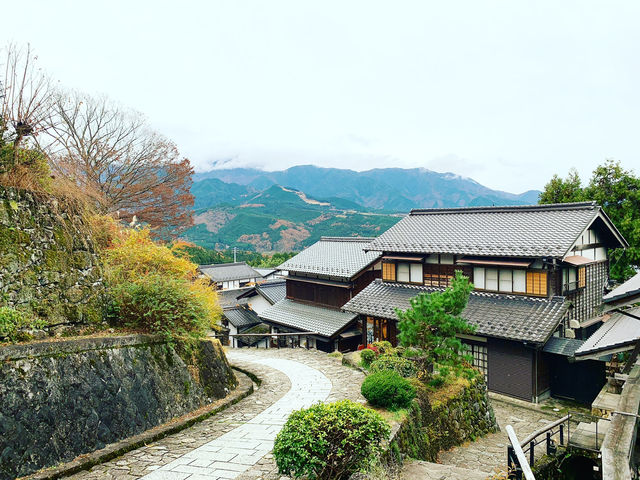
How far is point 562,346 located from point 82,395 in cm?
1726

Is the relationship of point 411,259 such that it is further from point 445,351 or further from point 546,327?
point 445,351

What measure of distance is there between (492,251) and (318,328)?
39.2 ft

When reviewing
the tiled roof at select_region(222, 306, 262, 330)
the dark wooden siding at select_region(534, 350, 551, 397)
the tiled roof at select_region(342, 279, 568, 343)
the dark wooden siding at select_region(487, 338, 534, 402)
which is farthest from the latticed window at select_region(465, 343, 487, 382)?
the tiled roof at select_region(222, 306, 262, 330)

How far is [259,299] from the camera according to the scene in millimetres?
37844

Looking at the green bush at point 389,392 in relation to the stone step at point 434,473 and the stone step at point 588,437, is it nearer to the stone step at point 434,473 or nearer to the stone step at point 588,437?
the stone step at point 434,473

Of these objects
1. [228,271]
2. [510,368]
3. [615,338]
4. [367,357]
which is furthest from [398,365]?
[228,271]

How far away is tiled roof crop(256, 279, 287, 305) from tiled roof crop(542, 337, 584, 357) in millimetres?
23286

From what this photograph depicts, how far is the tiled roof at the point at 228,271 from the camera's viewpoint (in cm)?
5290

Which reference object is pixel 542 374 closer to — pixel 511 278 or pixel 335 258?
pixel 511 278

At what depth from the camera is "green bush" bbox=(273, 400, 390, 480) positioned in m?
5.64

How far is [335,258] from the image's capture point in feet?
97.6

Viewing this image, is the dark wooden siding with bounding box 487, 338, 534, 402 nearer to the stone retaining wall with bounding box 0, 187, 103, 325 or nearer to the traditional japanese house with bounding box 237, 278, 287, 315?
the stone retaining wall with bounding box 0, 187, 103, 325

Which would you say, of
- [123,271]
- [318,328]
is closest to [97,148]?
[123,271]

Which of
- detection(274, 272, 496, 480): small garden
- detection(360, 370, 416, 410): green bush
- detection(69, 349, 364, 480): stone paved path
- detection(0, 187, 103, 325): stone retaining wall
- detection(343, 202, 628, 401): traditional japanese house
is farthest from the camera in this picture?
detection(343, 202, 628, 401): traditional japanese house
